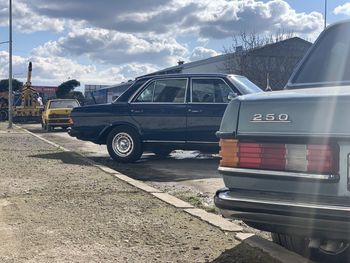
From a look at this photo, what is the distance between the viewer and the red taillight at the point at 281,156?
3.10 metres

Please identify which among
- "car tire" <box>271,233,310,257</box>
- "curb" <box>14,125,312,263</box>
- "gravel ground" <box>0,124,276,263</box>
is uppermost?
"car tire" <box>271,233,310,257</box>

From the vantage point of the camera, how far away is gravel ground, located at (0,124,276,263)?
4.36 m

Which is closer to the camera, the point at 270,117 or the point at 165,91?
the point at 270,117

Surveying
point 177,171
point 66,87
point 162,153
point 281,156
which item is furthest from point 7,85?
point 281,156

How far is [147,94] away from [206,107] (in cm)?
135

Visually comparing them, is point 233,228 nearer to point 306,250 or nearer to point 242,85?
point 306,250

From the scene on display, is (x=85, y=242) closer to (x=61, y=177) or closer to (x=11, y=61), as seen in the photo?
(x=61, y=177)

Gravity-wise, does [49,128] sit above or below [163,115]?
below

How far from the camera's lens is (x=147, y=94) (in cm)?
1086

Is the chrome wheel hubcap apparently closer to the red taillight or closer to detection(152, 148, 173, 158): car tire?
detection(152, 148, 173, 158): car tire

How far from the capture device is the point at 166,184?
26.8 feet

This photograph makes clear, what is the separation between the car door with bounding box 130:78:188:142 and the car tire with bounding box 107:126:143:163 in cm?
21

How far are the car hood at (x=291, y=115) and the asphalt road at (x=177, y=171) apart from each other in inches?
143

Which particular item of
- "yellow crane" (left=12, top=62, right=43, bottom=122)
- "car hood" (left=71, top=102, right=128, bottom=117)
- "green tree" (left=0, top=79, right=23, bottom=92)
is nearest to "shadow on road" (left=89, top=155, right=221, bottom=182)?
"car hood" (left=71, top=102, right=128, bottom=117)
